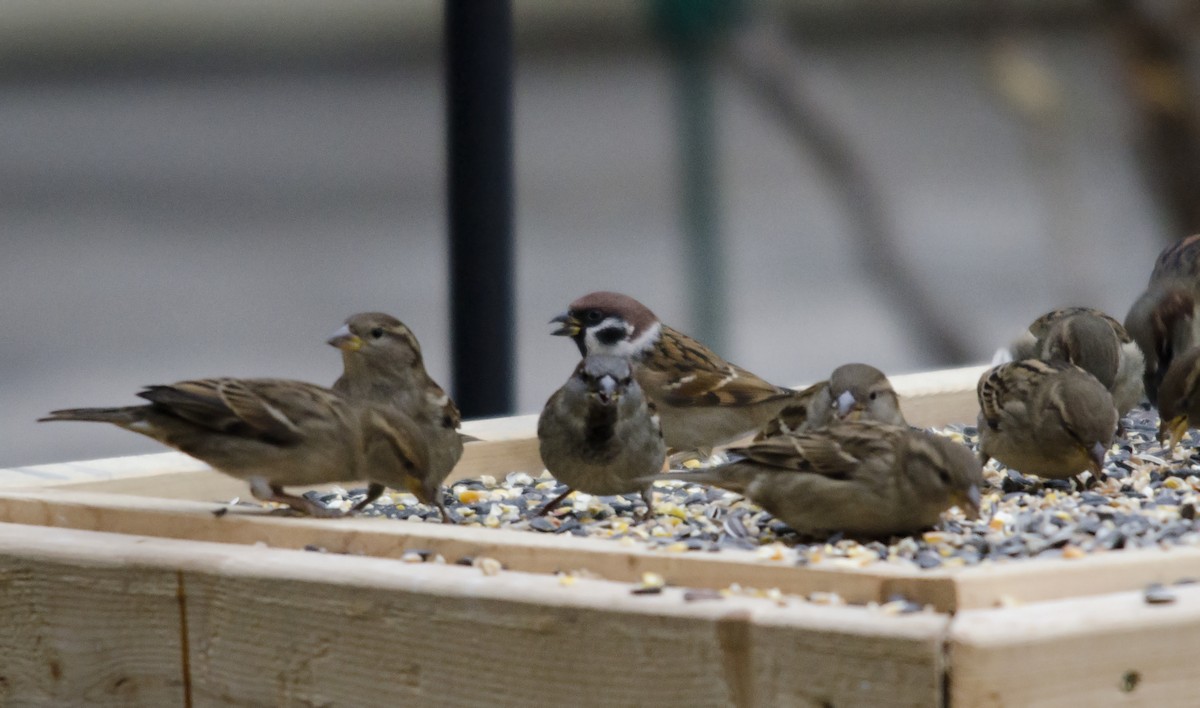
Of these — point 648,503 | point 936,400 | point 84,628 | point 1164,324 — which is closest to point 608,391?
point 648,503

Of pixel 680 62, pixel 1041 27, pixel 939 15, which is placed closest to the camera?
pixel 680 62

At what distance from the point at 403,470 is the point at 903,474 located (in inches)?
32.6

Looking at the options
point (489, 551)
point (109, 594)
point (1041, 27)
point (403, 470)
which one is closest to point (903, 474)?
point (489, 551)

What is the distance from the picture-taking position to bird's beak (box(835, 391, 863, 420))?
3.07m

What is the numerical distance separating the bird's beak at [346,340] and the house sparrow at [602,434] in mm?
385

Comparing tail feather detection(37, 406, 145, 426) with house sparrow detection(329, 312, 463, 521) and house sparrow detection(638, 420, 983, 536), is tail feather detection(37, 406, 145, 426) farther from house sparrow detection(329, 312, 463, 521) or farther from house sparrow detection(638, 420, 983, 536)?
house sparrow detection(638, 420, 983, 536)

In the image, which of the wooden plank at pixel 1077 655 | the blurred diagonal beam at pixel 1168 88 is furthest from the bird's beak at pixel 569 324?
the blurred diagonal beam at pixel 1168 88

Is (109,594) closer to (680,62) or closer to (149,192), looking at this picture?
(680,62)

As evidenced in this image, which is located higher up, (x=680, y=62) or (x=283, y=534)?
(x=680, y=62)

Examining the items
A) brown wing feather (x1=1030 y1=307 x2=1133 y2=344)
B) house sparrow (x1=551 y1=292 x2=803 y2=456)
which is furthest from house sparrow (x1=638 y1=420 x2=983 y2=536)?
brown wing feather (x1=1030 y1=307 x2=1133 y2=344)

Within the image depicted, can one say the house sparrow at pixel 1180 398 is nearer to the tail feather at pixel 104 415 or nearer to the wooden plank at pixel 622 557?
the wooden plank at pixel 622 557

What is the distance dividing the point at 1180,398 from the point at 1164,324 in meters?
0.69

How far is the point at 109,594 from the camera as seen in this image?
7.83 feet

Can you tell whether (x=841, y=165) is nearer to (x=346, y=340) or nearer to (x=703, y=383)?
(x=703, y=383)
